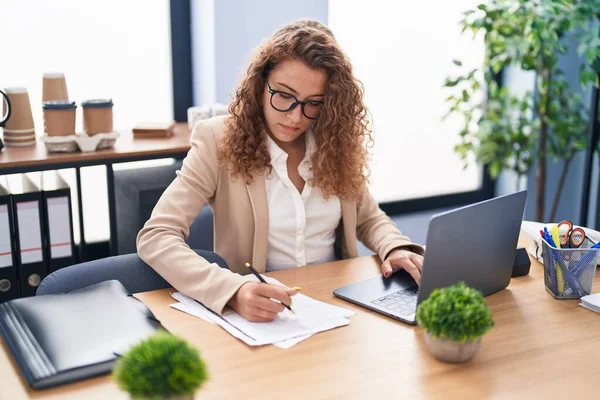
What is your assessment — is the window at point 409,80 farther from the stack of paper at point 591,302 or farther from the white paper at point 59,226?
the stack of paper at point 591,302

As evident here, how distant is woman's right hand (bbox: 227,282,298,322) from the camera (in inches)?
57.8

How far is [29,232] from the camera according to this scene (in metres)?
2.45

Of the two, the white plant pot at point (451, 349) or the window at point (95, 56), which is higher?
the window at point (95, 56)

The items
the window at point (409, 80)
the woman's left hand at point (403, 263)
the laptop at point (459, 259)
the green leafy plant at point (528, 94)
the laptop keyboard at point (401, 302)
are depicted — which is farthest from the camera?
the window at point (409, 80)

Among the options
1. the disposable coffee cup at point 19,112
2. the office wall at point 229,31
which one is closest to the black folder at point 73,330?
the disposable coffee cup at point 19,112

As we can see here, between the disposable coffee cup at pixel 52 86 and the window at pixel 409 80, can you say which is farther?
the window at pixel 409 80

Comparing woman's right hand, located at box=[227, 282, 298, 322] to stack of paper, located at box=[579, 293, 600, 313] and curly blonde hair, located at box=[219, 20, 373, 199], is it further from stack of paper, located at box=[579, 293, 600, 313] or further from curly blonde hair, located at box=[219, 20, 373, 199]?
stack of paper, located at box=[579, 293, 600, 313]

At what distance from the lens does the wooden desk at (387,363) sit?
123 centimetres

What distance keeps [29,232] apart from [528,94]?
7.38ft

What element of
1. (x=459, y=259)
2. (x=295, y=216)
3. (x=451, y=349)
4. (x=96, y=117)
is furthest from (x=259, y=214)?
(x=96, y=117)

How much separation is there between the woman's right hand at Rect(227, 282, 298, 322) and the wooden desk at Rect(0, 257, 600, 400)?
0.07 meters

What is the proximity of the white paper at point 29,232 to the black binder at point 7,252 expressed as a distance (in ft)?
0.09

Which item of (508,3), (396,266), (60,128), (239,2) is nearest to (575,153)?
(508,3)

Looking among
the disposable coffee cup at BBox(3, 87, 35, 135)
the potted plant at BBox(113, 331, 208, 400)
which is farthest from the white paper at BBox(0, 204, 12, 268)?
the potted plant at BBox(113, 331, 208, 400)
